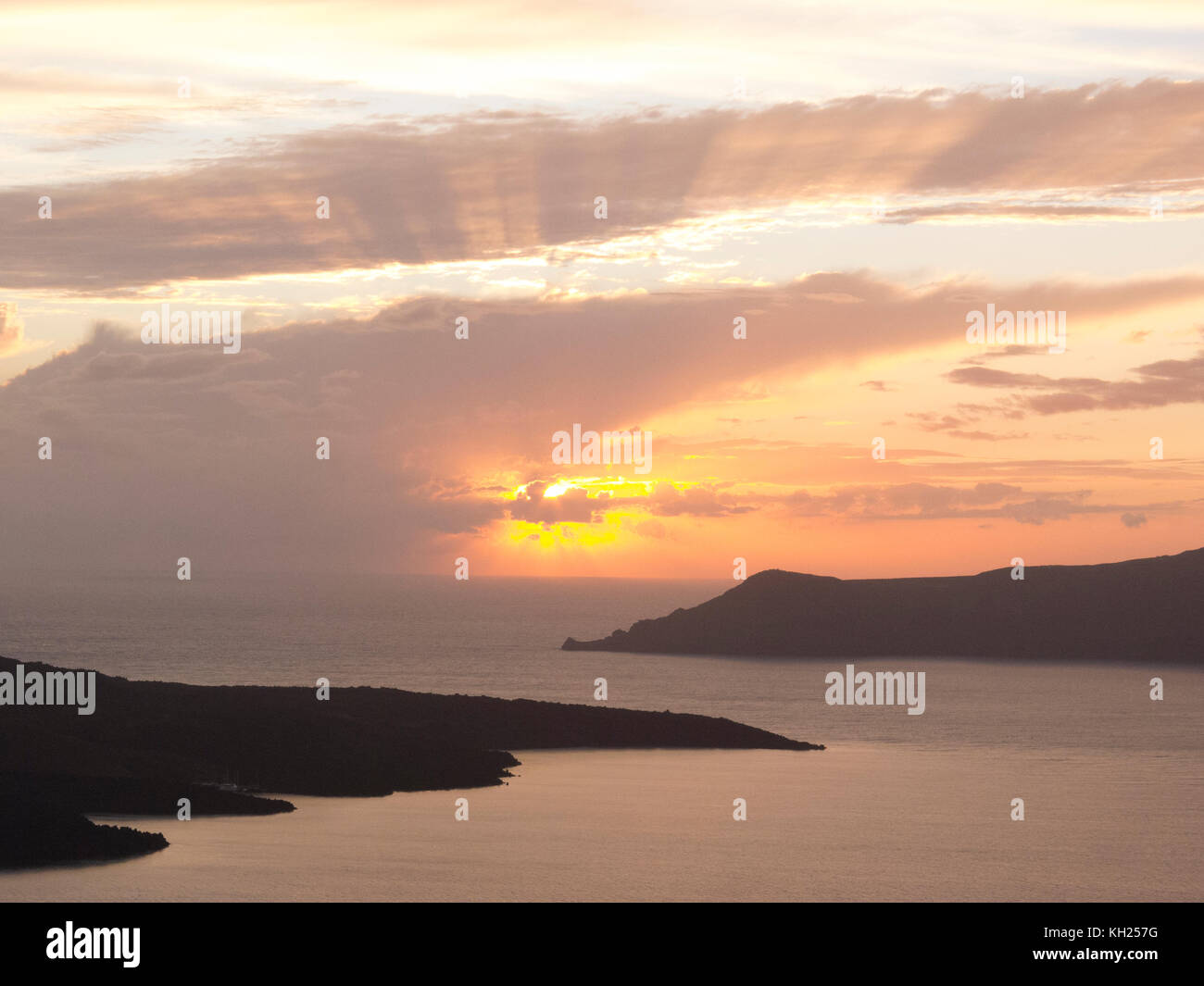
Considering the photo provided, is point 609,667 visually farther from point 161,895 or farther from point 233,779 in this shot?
point 161,895

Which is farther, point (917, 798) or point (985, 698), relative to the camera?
point (985, 698)

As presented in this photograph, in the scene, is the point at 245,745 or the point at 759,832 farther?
the point at 245,745

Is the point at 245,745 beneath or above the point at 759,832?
above

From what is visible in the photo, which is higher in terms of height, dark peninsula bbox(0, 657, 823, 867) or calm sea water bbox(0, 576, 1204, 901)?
dark peninsula bbox(0, 657, 823, 867)

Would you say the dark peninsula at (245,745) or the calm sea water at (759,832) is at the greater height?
the dark peninsula at (245,745)

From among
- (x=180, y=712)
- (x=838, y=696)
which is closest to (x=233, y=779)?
(x=180, y=712)

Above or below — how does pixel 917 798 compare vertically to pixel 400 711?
below
